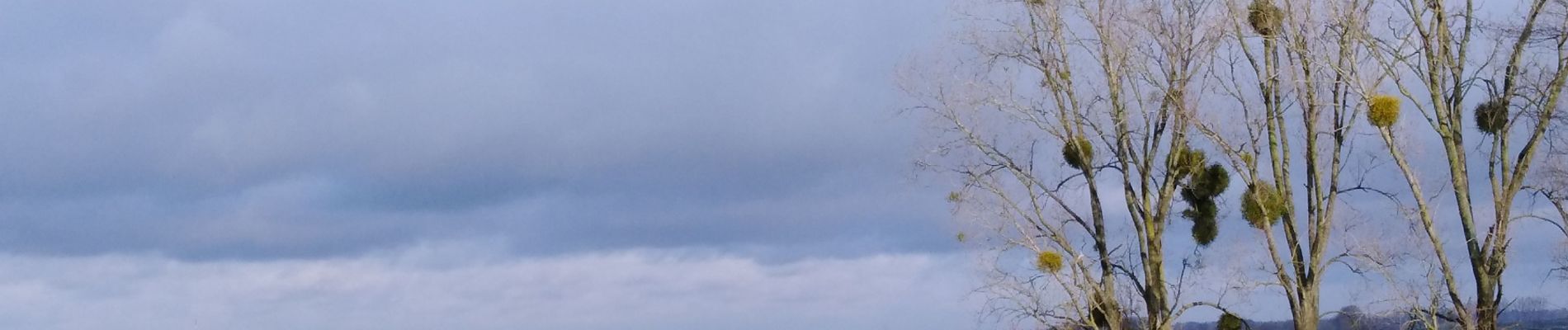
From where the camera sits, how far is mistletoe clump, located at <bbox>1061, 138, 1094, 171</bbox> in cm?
2252

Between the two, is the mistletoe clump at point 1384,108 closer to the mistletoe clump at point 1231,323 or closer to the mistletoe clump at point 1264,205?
the mistletoe clump at point 1264,205

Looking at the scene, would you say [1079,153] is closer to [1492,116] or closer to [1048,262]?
[1048,262]

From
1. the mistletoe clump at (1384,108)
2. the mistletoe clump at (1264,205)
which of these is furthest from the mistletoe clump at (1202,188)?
the mistletoe clump at (1384,108)

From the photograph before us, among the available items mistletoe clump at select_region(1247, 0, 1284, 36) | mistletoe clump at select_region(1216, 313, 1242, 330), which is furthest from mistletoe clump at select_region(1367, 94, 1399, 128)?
mistletoe clump at select_region(1216, 313, 1242, 330)

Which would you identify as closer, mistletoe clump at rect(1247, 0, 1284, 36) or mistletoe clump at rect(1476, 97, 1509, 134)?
mistletoe clump at rect(1476, 97, 1509, 134)

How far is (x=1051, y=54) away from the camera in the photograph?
75.2 feet

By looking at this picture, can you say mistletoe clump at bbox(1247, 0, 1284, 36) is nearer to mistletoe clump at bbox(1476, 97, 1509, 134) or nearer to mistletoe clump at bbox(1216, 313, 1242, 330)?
mistletoe clump at bbox(1476, 97, 1509, 134)

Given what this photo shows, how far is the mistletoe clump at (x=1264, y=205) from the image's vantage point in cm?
2239

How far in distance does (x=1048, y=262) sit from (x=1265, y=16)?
4.04m

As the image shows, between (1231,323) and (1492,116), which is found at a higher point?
(1492,116)

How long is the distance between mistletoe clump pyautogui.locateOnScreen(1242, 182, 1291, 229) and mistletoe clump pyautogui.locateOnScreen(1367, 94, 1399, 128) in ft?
6.01

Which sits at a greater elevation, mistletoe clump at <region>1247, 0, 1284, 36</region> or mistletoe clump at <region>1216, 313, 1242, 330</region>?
mistletoe clump at <region>1247, 0, 1284, 36</region>

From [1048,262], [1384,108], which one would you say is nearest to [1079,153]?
[1048,262]

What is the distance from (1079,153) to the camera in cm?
2256
